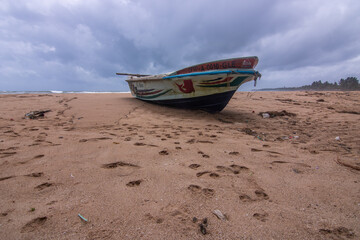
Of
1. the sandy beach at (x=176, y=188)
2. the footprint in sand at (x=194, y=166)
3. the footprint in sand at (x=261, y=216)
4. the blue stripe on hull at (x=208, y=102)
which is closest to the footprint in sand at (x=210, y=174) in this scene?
the sandy beach at (x=176, y=188)

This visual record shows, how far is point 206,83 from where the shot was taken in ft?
16.6

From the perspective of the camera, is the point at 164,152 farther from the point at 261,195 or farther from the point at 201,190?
the point at 261,195

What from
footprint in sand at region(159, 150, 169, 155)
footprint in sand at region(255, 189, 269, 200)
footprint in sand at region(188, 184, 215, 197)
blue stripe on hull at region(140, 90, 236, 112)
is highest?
blue stripe on hull at region(140, 90, 236, 112)

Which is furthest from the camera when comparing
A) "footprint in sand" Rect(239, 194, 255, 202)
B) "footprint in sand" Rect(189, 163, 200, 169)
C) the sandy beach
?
"footprint in sand" Rect(189, 163, 200, 169)

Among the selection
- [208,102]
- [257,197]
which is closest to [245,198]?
[257,197]

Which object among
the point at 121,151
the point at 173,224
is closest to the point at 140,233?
the point at 173,224

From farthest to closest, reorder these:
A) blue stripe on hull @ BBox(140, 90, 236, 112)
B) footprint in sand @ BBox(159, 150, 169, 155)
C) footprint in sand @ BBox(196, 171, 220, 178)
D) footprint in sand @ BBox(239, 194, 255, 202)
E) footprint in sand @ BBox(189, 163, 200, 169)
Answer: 1. blue stripe on hull @ BBox(140, 90, 236, 112)
2. footprint in sand @ BBox(159, 150, 169, 155)
3. footprint in sand @ BBox(189, 163, 200, 169)
4. footprint in sand @ BBox(196, 171, 220, 178)
5. footprint in sand @ BBox(239, 194, 255, 202)

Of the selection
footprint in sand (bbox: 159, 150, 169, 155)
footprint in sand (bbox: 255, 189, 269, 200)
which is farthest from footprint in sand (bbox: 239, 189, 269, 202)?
footprint in sand (bbox: 159, 150, 169, 155)

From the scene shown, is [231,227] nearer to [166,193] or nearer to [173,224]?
[173,224]

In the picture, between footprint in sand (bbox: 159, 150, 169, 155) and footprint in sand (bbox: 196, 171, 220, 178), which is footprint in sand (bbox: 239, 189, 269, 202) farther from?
footprint in sand (bbox: 159, 150, 169, 155)

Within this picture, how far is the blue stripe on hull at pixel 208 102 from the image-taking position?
17.0ft

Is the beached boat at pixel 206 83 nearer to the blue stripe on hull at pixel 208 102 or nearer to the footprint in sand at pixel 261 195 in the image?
the blue stripe on hull at pixel 208 102

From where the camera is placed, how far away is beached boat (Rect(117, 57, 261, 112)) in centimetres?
471

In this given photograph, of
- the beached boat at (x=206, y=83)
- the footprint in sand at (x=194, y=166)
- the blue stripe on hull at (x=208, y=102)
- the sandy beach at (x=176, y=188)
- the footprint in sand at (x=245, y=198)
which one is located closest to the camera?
the sandy beach at (x=176, y=188)
